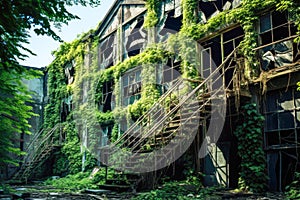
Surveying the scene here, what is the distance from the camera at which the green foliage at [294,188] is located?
9389mm

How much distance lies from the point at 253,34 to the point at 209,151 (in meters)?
4.86

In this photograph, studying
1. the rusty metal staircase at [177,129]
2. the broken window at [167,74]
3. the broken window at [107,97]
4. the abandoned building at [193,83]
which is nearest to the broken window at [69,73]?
the abandoned building at [193,83]

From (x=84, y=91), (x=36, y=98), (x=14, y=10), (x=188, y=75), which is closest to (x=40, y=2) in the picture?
(x=14, y=10)

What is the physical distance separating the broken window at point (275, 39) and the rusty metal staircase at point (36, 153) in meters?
17.5

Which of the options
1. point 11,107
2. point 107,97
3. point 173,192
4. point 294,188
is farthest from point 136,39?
point 11,107

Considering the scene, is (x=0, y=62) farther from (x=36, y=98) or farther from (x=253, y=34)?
(x=36, y=98)

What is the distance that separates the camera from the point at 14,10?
447 cm

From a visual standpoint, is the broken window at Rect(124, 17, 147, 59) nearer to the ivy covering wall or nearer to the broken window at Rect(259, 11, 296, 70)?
the ivy covering wall

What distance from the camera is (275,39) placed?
1234 cm

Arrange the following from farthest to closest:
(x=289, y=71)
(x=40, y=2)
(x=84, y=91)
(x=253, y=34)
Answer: (x=84, y=91) → (x=253, y=34) → (x=289, y=71) → (x=40, y=2)

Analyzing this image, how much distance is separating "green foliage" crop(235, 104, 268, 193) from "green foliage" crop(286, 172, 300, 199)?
99cm

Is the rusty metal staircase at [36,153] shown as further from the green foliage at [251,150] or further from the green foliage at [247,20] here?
the green foliage at [251,150]

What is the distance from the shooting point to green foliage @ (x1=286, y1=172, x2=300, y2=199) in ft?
30.8

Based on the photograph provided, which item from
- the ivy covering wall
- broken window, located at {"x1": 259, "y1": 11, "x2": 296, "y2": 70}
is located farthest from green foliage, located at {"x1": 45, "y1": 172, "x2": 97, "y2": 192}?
broken window, located at {"x1": 259, "y1": 11, "x2": 296, "y2": 70}
